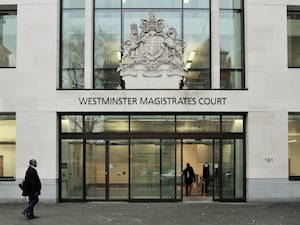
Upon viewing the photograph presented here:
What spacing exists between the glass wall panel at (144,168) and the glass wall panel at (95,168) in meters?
1.17

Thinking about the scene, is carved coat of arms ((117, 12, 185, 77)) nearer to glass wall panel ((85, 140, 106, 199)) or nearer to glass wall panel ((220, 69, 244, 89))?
glass wall panel ((220, 69, 244, 89))

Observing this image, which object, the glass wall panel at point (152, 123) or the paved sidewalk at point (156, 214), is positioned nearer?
the paved sidewalk at point (156, 214)

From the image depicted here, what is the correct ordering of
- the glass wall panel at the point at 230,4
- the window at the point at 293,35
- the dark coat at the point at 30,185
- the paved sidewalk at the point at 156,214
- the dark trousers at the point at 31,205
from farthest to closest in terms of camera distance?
the window at the point at 293,35 < the glass wall panel at the point at 230,4 < the dark coat at the point at 30,185 < the dark trousers at the point at 31,205 < the paved sidewalk at the point at 156,214

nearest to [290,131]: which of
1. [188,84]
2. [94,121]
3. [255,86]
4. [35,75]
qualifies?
[255,86]

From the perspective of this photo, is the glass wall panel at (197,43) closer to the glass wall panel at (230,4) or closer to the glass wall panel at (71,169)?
the glass wall panel at (230,4)

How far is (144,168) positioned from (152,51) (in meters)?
4.73

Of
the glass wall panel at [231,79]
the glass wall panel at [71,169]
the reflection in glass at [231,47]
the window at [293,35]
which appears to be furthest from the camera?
the window at [293,35]

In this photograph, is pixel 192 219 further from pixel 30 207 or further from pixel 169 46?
pixel 169 46

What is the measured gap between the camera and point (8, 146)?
19.7 meters

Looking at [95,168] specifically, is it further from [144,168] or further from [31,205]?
[31,205]

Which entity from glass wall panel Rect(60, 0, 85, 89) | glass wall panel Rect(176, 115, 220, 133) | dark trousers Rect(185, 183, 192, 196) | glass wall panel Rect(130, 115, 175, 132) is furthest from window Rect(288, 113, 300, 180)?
glass wall panel Rect(60, 0, 85, 89)

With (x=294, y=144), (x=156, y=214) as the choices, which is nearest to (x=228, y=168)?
(x=294, y=144)

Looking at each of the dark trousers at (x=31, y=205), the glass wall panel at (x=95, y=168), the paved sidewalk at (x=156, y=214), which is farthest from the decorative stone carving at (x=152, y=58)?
the dark trousers at (x=31, y=205)

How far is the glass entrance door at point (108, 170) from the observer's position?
19594 millimetres
